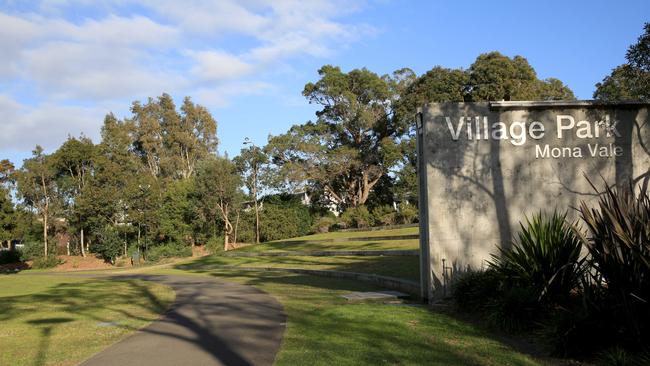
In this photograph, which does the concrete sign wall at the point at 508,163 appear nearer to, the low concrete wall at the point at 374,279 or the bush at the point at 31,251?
the low concrete wall at the point at 374,279

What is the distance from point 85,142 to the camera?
163ft

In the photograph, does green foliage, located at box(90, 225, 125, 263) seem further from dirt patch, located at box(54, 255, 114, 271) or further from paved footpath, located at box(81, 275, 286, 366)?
paved footpath, located at box(81, 275, 286, 366)

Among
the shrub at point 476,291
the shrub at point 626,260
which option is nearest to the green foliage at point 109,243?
the shrub at point 476,291

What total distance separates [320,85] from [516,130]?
42.1m

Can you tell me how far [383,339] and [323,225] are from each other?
1668 inches

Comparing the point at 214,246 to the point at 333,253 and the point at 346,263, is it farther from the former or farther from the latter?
the point at 346,263

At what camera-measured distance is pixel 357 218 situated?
47219 mm

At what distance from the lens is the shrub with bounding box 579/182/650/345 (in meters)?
6.79

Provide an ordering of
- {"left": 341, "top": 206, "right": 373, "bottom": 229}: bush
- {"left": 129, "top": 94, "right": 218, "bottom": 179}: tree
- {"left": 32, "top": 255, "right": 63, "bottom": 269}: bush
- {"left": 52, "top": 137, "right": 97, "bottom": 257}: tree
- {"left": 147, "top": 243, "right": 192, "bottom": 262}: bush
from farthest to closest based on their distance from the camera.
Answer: {"left": 129, "top": 94, "right": 218, "bottom": 179}: tree < {"left": 52, "top": 137, "right": 97, "bottom": 257}: tree < {"left": 341, "top": 206, "right": 373, "bottom": 229}: bush < {"left": 147, "top": 243, "right": 192, "bottom": 262}: bush < {"left": 32, "top": 255, "right": 63, "bottom": 269}: bush

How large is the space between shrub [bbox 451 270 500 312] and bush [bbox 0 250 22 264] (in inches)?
1791

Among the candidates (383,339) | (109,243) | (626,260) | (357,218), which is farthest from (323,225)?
(626,260)

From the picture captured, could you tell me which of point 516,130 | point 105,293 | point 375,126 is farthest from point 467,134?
point 375,126

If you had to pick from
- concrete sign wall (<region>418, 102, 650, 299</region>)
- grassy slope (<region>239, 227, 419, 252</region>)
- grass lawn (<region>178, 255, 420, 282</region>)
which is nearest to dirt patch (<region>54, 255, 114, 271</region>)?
grass lawn (<region>178, 255, 420, 282</region>)

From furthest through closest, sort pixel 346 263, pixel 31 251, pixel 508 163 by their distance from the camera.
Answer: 1. pixel 31 251
2. pixel 346 263
3. pixel 508 163
